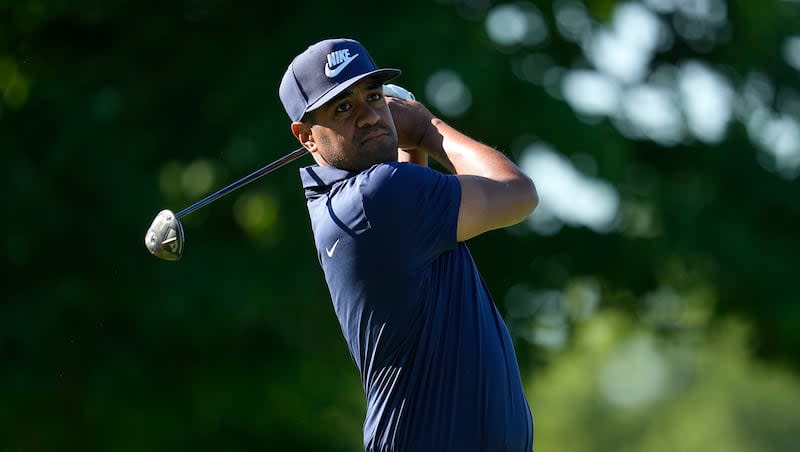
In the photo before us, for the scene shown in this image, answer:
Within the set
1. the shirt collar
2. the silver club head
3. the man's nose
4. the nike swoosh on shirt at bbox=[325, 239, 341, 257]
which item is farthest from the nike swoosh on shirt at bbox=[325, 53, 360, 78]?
the silver club head

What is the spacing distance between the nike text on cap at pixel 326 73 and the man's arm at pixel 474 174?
26 centimetres

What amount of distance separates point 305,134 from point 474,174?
20.9 inches

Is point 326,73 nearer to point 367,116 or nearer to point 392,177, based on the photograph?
point 367,116

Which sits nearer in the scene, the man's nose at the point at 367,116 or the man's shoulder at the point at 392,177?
the man's shoulder at the point at 392,177

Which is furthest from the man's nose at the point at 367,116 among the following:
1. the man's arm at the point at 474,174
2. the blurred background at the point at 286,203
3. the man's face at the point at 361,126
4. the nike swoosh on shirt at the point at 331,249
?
the blurred background at the point at 286,203

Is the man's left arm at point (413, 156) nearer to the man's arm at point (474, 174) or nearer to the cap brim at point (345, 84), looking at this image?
the man's arm at point (474, 174)

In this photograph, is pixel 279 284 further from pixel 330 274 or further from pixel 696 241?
pixel 330 274

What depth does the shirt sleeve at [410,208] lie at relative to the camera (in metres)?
4.23

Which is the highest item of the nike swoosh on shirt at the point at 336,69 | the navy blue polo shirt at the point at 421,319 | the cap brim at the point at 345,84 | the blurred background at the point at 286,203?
the nike swoosh on shirt at the point at 336,69

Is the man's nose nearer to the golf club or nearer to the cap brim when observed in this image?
the cap brim

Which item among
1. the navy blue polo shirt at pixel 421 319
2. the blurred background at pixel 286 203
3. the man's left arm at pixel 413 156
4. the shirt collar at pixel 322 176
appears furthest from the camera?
the blurred background at pixel 286 203

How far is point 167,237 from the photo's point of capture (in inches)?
188

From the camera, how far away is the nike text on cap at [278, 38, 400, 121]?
4.37 m

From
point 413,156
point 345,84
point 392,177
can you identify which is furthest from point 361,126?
point 413,156
